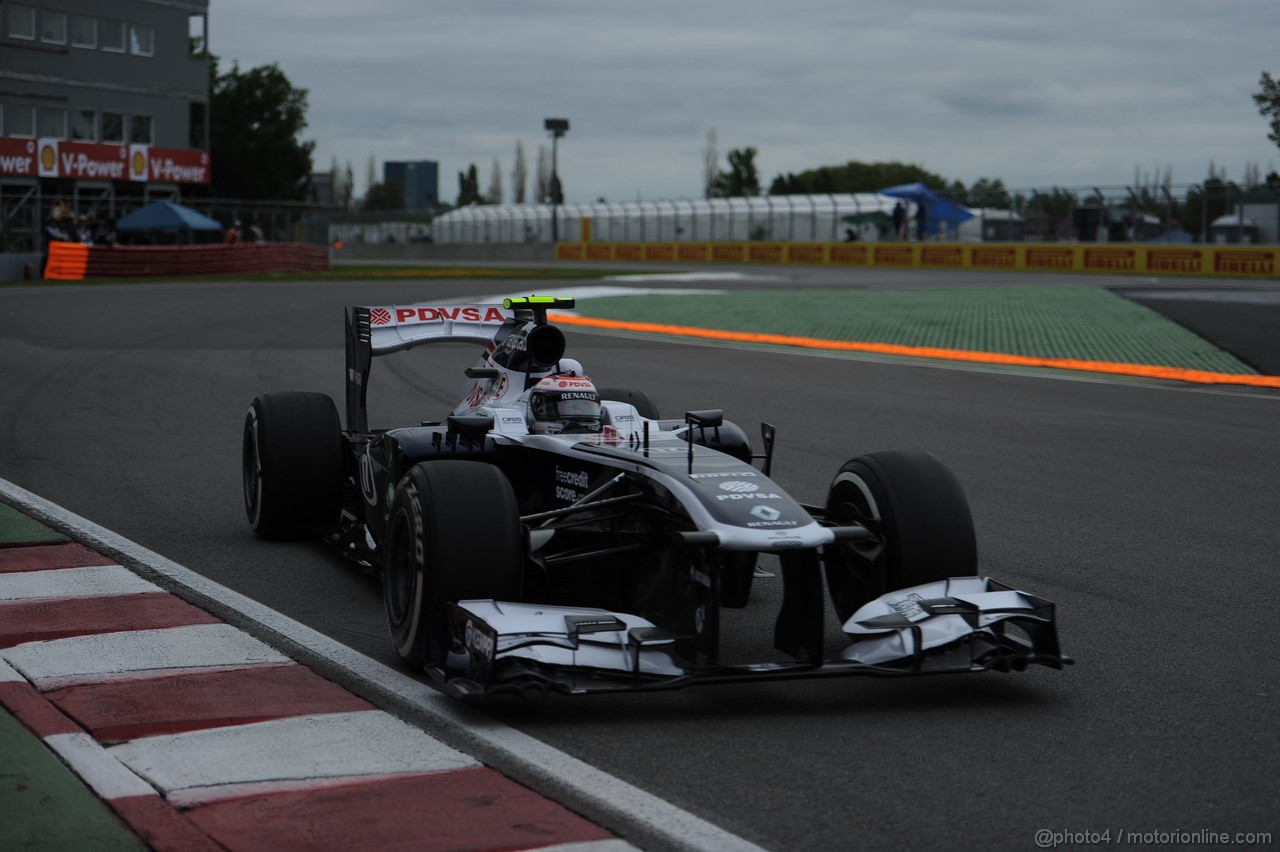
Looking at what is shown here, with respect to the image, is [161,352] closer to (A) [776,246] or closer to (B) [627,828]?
(B) [627,828]

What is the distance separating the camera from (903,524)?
5883mm

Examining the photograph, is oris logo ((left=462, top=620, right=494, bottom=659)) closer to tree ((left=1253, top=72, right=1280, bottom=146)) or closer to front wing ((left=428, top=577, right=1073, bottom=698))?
front wing ((left=428, top=577, right=1073, bottom=698))

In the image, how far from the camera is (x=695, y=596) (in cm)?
541

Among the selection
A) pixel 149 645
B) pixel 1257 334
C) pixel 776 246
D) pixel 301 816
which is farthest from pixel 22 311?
pixel 776 246

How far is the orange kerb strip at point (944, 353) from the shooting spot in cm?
1692

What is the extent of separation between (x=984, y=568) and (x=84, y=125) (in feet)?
166

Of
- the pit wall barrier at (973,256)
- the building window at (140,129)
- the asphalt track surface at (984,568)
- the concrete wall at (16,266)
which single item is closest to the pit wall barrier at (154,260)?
the concrete wall at (16,266)

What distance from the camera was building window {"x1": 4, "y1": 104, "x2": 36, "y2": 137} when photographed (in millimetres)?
49938

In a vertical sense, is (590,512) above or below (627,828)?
above

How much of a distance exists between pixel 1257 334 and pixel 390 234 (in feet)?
220

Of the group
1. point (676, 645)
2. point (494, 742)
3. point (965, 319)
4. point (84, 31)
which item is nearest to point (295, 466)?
point (676, 645)

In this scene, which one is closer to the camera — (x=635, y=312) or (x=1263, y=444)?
(x=1263, y=444)

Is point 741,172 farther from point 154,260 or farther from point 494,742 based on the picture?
point 494,742

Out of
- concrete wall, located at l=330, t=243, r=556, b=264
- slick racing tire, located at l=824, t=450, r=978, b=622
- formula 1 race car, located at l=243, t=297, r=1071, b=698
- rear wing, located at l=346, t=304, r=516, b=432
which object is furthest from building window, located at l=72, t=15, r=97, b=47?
slick racing tire, located at l=824, t=450, r=978, b=622
